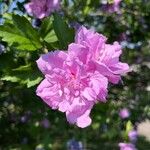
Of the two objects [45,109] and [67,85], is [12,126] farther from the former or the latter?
[67,85]

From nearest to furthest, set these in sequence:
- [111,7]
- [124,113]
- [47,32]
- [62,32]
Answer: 1. [62,32]
2. [47,32]
3. [111,7]
4. [124,113]

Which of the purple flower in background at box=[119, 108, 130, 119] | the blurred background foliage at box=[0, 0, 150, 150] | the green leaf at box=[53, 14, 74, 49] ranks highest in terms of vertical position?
the green leaf at box=[53, 14, 74, 49]

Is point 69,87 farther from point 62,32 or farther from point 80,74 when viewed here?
point 62,32

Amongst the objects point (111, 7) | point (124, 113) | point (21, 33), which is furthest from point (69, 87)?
point (124, 113)

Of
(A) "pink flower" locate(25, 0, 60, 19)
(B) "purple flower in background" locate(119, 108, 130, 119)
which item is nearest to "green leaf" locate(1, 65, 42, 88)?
(A) "pink flower" locate(25, 0, 60, 19)

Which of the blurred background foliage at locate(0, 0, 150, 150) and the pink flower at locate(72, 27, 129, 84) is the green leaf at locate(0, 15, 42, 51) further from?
the pink flower at locate(72, 27, 129, 84)

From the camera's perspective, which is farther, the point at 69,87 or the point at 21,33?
the point at 21,33

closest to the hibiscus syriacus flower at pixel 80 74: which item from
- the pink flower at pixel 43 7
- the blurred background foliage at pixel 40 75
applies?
the blurred background foliage at pixel 40 75
